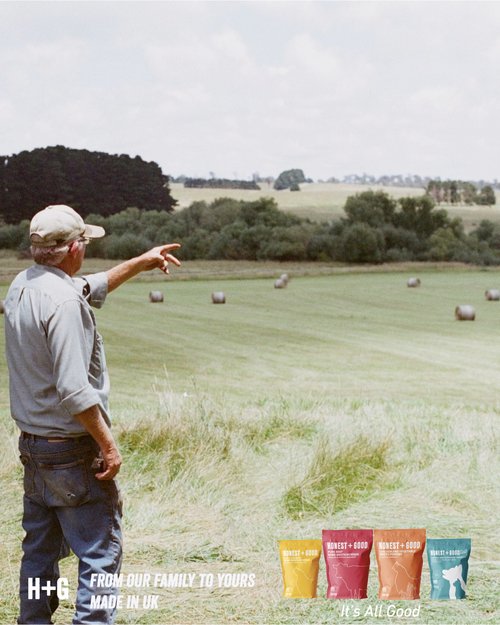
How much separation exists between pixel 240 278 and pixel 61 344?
20.8m

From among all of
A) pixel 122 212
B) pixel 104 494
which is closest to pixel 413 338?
pixel 122 212

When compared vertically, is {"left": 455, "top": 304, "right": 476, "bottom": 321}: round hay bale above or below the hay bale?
below

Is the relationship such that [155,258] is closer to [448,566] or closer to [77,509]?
[77,509]

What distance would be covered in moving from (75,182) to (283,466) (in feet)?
43.6

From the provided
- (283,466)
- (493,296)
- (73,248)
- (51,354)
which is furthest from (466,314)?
(51,354)

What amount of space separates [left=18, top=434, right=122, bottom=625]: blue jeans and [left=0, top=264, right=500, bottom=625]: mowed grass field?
60 cm

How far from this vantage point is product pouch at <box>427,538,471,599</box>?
290cm

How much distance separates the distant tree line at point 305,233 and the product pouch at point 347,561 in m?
13.7

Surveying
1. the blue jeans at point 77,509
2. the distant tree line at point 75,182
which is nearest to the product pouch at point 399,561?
the blue jeans at point 77,509

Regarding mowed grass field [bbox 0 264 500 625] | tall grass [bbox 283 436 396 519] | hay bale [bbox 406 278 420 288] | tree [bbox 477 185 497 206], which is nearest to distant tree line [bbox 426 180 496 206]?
tree [bbox 477 185 497 206]

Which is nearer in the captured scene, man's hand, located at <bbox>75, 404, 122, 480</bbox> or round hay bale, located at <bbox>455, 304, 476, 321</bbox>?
man's hand, located at <bbox>75, 404, 122, 480</bbox>

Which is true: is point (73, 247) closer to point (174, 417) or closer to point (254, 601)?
point (254, 601)

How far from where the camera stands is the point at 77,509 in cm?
256

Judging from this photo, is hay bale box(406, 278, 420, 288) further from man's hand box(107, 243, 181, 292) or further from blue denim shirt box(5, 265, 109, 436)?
blue denim shirt box(5, 265, 109, 436)
